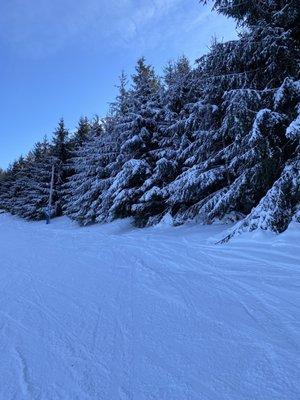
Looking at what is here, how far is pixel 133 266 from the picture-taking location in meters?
8.38

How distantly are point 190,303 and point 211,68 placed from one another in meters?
8.61

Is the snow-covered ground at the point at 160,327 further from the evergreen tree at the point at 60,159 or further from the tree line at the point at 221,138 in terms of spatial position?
the evergreen tree at the point at 60,159

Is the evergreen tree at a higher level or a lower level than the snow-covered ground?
higher

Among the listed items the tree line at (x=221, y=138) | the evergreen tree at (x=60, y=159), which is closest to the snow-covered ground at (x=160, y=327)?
the tree line at (x=221, y=138)

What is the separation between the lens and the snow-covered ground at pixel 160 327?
3.21 m

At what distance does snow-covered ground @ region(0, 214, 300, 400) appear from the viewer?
321 centimetres

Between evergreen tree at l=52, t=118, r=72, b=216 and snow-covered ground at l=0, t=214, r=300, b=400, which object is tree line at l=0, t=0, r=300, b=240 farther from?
evergreen tree at l=52, t=118, r=72, b=216

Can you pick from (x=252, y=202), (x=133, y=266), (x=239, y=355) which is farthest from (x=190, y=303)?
(x=252, y=202)

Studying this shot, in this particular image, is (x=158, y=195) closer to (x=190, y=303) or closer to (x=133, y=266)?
(x=133, y=266)

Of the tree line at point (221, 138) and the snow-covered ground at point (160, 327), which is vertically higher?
the tree line at point (221, 138)

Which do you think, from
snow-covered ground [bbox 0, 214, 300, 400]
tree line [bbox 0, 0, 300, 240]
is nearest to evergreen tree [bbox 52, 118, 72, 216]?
tree line [bbox 0, 0, 300, 240]

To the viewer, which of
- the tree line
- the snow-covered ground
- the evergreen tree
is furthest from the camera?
the evergreen tree

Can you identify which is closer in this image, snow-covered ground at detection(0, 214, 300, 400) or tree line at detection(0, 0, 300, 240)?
snow-covered ground at detection(0, 214, 300, 400)

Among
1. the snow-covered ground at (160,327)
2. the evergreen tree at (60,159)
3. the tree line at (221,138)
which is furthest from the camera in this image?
the evergreen tree at (60,159)
